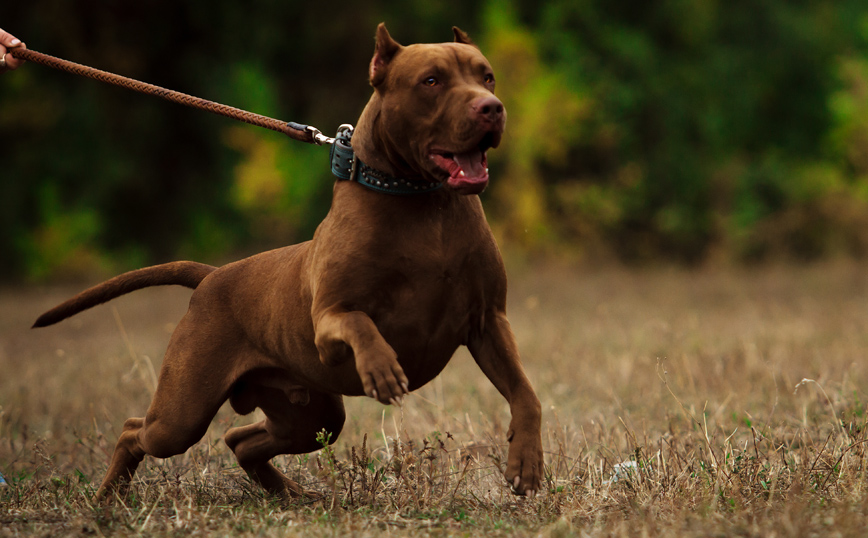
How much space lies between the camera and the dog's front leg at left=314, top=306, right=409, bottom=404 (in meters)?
2.98

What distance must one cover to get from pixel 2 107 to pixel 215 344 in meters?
16.1

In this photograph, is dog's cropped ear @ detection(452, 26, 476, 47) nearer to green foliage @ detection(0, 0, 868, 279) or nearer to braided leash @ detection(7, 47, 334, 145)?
braided leash @ detection(7, 47, 334, 145)

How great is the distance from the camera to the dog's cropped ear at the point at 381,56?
3.37 m

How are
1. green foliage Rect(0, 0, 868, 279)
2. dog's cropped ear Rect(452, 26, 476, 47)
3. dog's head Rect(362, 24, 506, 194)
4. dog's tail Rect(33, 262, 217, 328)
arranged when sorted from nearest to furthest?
1. dog's head Rect(362, 24, 506, 194)
2. dog's cropped ear Rect(452, 26, 476, 47)
3. dog's tail Rect(33, 262, 217, 328)
4. green foliage Rect(0, 0, 868, 279)

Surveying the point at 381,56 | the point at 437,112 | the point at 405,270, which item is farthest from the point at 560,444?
the point at 381,56

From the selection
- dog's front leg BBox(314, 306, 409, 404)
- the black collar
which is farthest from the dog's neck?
dog's front leg BBox(314, 306, 409, 404)

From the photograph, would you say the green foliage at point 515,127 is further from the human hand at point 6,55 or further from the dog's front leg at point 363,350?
the dog's front leg at point 363,350

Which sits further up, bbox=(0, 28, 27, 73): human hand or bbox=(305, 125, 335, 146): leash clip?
bbox=(0, 28, 27, 73): human hand

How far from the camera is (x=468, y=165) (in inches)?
123

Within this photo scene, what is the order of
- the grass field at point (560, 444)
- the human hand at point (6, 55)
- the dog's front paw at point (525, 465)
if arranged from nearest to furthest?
the dog's front paw at point (525, 465) → the grass field at point (560, 444) → the human hand at point (6, 55)

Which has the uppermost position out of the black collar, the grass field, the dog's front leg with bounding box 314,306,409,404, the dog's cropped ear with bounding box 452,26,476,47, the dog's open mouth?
the dog's cropped ear with bounding box 452,26,476,47

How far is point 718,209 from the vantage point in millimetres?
19938

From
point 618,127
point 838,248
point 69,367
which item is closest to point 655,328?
point 69,367

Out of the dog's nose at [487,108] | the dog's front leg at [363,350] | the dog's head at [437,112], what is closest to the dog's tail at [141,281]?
the dog's front leg at [363,350]
